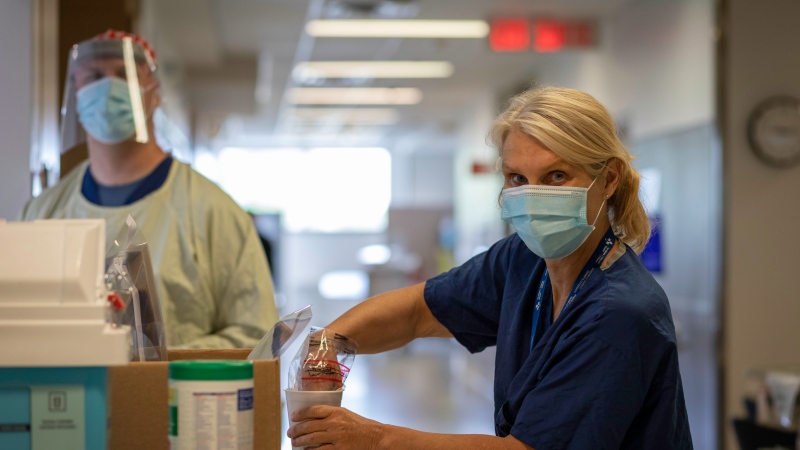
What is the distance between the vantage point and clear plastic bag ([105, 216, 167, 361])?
4.14 feet

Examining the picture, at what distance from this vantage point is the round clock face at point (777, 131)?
4.29 metres

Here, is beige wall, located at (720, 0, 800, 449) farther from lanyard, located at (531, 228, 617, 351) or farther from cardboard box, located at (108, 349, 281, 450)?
cardboard box, located at (108, 349, 281, 450)

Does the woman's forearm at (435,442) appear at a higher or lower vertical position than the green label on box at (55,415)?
lower

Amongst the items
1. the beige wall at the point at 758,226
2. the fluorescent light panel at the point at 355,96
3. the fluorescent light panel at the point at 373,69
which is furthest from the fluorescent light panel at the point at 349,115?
the beige wall at the point at 758,226

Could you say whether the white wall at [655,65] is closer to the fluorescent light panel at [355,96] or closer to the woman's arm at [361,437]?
the fluorescent light panel at [355,96]

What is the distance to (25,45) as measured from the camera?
236 cm

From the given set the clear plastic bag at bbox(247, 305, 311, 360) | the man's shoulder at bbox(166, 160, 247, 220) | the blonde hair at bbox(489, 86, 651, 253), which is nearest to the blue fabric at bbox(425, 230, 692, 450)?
the blonde hair at bbox(489, 86, 651, 253)

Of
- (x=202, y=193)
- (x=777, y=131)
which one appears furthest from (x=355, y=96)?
(x=202, y=193)

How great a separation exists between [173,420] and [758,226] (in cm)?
392

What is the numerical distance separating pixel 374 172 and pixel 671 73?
441 inches

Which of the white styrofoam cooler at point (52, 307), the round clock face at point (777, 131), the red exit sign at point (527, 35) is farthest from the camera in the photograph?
the red exit sign at point (527, 35)

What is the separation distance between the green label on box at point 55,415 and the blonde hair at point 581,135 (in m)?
0.83

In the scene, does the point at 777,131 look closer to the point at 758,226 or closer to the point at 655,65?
the point at 758,226

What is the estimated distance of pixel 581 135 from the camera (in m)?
1.43
